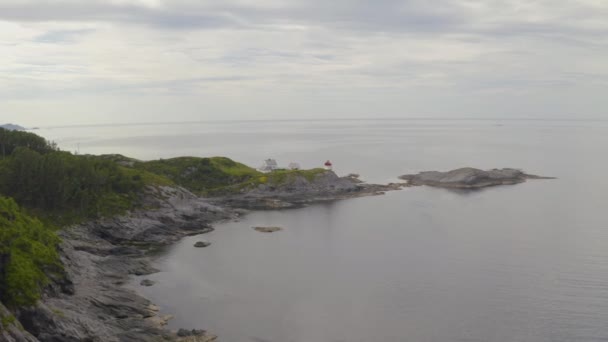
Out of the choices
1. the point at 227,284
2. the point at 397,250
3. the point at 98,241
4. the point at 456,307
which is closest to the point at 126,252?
the point at 98,241

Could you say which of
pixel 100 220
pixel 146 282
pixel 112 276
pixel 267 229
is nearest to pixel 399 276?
pixel 146 282

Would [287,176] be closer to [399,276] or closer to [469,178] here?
[469,178]

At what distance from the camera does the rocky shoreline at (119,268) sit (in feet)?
138

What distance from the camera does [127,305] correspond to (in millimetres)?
51938

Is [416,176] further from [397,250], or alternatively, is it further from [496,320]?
[496,320]

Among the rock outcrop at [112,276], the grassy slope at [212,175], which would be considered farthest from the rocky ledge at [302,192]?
the rock outcrop at [112,276]

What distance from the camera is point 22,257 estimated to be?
4675cm

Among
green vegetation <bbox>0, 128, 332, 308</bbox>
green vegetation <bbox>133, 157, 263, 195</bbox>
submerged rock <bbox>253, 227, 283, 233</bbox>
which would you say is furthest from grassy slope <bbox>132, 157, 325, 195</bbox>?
submerged rock <bbox>253, 227, 283, 233</bbox>

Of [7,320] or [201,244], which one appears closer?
[7,320]

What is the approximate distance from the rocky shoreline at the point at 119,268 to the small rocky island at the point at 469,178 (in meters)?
43.5

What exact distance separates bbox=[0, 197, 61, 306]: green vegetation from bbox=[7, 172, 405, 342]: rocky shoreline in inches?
59.5

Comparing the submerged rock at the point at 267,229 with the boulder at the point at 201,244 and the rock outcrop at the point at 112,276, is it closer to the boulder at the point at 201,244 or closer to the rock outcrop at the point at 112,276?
the rock outcrop at the point at 112,276

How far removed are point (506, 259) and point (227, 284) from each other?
1577 inches

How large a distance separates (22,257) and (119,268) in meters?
19.1
